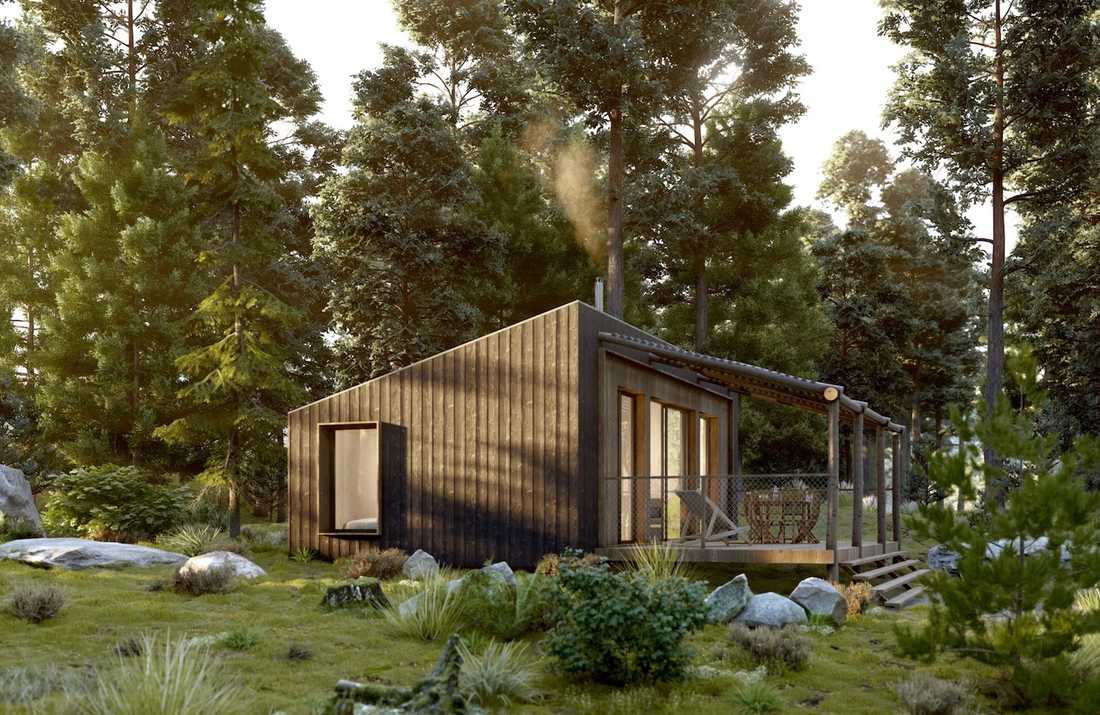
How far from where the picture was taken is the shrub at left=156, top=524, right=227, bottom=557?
14438 millimetres

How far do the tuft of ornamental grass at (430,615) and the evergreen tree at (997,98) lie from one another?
15.9 metres

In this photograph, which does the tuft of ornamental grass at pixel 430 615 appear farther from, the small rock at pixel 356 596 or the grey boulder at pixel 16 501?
the grey boulder at pixel 16 501

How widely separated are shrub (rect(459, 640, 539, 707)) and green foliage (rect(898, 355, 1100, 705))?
8.26ft

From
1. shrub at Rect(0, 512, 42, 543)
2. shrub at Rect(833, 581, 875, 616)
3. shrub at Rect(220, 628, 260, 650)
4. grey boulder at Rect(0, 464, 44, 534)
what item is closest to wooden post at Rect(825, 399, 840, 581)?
shrub at Rect(833, 581, 875, 616)

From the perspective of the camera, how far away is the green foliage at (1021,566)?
637 centimetres

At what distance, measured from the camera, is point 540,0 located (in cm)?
2045

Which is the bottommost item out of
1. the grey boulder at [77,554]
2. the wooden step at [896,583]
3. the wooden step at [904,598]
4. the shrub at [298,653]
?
the wooden step at [904,598]

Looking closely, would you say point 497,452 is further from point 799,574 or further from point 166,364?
point 166,364

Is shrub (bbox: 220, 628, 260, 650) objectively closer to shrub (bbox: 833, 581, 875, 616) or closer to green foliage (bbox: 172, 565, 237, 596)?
green foliage (bbox: 172, 565, 237, 596)

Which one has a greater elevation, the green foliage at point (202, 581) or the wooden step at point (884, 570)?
the green foliage at point (202, 581)

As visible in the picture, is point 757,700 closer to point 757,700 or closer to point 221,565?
point 757,700

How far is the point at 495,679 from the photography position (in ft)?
21.6

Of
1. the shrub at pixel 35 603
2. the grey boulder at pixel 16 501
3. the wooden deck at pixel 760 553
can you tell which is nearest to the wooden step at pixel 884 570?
the wooden deck at pixel 760 553

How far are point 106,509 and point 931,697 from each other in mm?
12982
